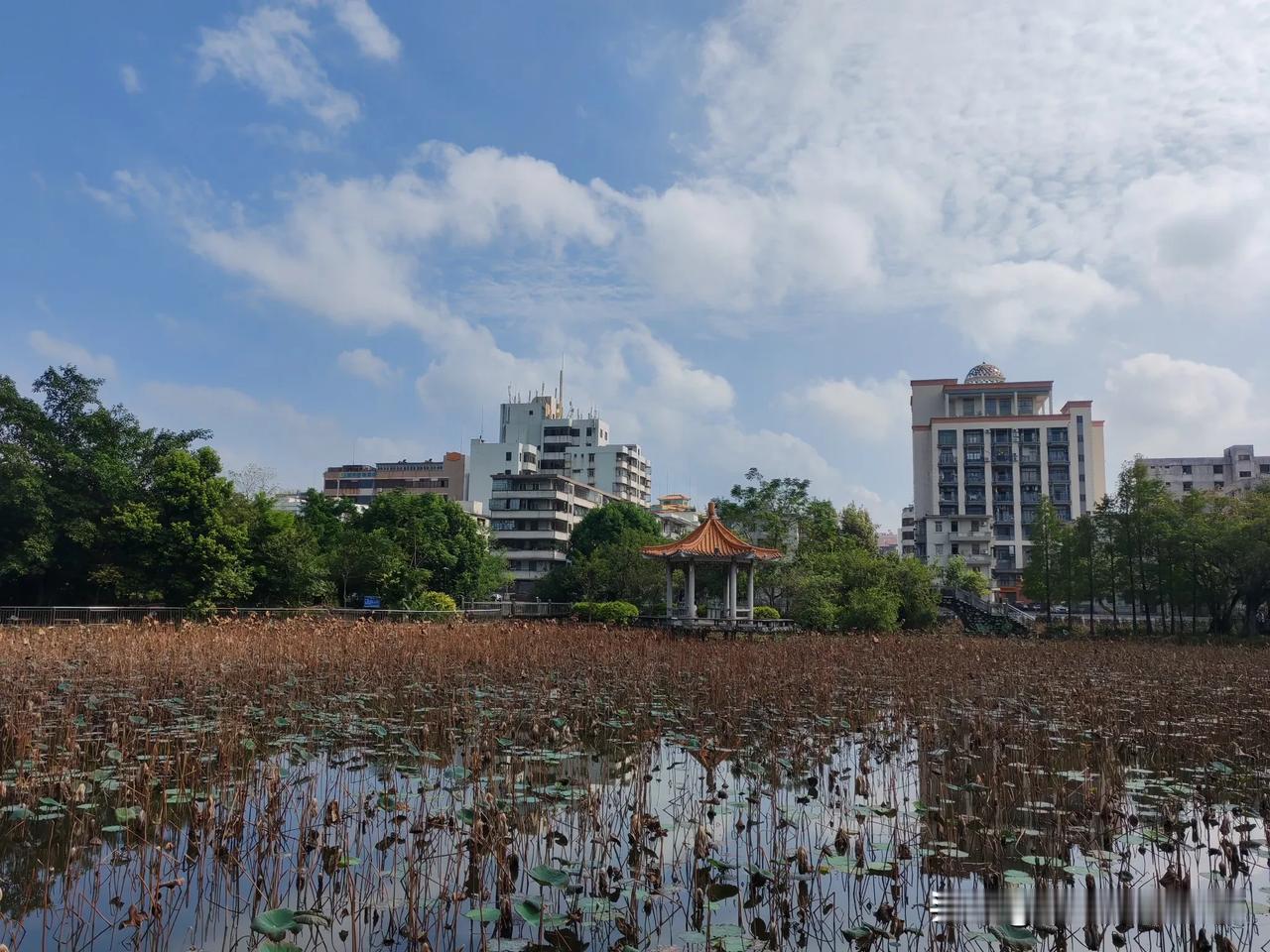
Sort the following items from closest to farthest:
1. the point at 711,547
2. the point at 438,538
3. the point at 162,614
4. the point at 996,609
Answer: the point at 162,614 < the point at 711,547 < the point at 996,609 < the point at 438,538

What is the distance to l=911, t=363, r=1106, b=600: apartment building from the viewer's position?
65.6 meters

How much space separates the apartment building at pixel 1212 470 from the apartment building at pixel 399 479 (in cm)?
5559

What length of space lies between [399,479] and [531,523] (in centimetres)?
1548

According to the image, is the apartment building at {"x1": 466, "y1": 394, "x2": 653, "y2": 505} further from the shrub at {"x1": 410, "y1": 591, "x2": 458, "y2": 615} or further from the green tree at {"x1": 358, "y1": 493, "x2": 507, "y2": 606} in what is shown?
the shrub at {"x1": 410, "y1": 591, "x2": 458, "y2": 615}

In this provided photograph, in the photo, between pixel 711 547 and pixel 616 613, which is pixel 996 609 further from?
pixel 616 613

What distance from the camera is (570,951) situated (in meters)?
3.92

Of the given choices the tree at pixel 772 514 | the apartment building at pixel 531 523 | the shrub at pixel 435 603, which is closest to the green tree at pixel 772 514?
the tree at pixel 772 514

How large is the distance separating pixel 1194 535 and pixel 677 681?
23704 millimetres

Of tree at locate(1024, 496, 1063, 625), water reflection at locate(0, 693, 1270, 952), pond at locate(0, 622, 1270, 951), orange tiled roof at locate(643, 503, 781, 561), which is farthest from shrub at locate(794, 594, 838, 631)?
water reflection at locate(0, 693, 1270, 952)

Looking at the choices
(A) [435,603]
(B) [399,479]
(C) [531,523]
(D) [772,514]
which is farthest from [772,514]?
(B) [399,479]

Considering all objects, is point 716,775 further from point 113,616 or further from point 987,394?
point 987,394

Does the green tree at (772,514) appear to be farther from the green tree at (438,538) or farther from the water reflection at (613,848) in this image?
the water reflection at (613,848)

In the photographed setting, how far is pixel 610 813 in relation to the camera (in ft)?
20.2

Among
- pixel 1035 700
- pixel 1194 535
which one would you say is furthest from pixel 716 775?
pixel 1194 535
